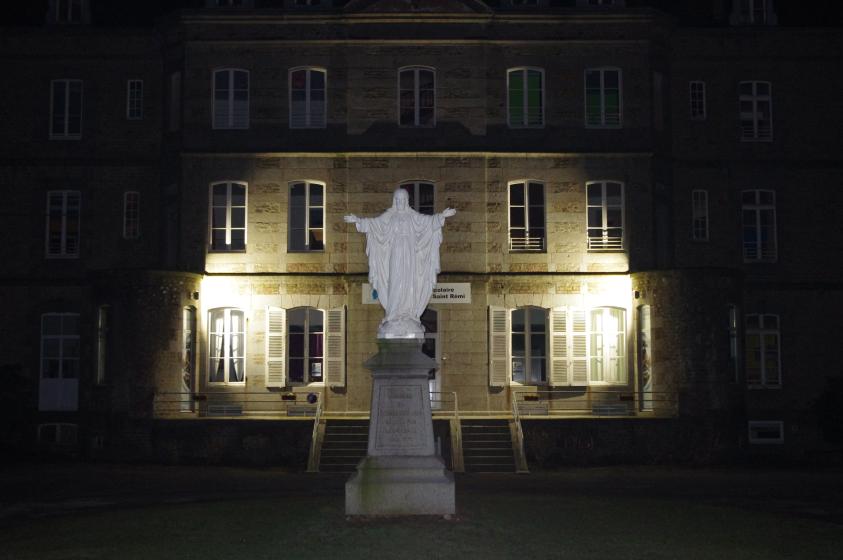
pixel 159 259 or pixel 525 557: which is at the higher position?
pixel 159 259

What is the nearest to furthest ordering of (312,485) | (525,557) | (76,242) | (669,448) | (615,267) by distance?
(525,557) → (312,485) → (669,448) → (615,267) → (76,242)

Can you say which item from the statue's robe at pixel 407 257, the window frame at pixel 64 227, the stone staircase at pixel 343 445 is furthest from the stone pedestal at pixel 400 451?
the window frame at pixel 64 227

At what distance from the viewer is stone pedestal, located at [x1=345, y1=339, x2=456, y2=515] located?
15.9m

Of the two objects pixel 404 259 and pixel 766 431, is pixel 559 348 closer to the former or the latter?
pixel 766 431

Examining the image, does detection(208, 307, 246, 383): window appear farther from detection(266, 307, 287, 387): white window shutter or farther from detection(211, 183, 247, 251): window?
detection(211, 183, 247, 251): window

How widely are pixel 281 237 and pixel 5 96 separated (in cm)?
976

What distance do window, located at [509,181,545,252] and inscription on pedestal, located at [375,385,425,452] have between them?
1682cm

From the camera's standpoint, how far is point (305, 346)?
32531mm

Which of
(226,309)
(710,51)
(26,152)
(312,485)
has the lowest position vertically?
(312,485)

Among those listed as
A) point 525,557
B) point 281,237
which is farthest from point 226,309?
point 525,557

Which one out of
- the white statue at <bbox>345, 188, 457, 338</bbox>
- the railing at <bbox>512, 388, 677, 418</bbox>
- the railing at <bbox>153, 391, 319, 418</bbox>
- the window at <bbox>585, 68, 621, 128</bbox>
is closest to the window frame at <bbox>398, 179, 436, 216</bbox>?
the window at <bbox>585, 68, 621, 128</bbox>

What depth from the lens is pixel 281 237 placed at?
32781mm

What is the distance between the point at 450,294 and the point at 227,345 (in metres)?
6.26

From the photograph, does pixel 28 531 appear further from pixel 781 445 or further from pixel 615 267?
pixel 781 445
